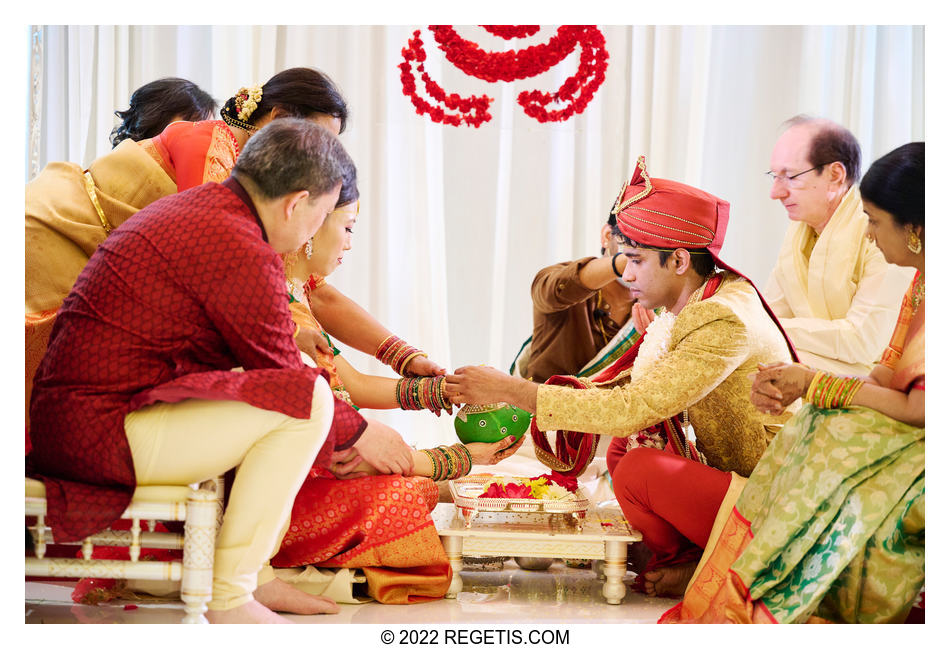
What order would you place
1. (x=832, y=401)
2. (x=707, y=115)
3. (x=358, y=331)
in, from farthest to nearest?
(x=707, y=115), (x=358, y=331), (x=832, y=401)

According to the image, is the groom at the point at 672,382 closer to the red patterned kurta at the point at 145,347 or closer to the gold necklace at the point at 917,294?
the gold necklace at the point at 917,294

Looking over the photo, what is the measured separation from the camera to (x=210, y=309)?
7.56 ft

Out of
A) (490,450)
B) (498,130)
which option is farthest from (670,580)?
(498,130)

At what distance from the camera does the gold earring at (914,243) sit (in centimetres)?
246

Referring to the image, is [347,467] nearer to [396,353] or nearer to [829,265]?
[396,353]

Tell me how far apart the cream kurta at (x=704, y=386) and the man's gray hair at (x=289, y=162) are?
978 mm

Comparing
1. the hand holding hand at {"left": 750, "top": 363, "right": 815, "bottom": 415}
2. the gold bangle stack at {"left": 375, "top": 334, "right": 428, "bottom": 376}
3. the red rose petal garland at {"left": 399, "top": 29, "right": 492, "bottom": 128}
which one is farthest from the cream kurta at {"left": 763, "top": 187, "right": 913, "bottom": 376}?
the red rose petal garland at {"left": 399, "top": 29, "right": 492, "bottom": 128}

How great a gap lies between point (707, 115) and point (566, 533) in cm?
396

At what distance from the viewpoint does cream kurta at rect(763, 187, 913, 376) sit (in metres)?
4.18

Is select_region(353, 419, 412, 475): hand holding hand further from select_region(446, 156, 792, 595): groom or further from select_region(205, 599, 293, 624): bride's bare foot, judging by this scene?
select_region(205, 599, 293, 624): bride's bare foot

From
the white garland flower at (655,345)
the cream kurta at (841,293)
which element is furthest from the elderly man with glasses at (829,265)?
the white garland flower at (655,345)
